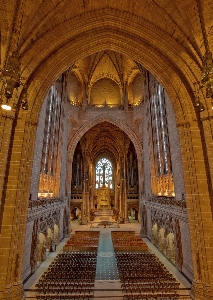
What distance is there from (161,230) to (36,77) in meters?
12.7

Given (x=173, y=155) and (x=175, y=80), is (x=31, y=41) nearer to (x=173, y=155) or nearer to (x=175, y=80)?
(x=175, y=80)

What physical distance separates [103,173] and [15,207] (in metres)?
32.2

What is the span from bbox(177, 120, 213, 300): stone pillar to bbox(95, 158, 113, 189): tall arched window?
31.3m

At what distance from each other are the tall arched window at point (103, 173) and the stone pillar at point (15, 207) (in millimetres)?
31093

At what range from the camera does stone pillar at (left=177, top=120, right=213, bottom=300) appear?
6379mm

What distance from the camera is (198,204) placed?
684cm

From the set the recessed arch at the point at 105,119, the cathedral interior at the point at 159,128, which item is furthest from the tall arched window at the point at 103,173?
the cathedral interior at the point at 159,128

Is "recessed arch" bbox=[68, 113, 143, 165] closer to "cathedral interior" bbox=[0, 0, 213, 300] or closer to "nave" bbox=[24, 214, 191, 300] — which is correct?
"cathedral interior" bbox=[0, 0, 213, 300]

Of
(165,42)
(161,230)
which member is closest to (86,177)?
(161,230)

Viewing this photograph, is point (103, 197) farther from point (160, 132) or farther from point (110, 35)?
point (110, 35)

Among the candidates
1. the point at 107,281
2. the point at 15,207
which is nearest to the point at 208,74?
the point at 15,207

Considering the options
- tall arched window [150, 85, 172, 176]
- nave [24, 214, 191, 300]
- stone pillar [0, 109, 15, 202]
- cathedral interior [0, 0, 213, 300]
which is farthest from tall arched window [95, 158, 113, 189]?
stone pillar [0, 109, 15, 202]

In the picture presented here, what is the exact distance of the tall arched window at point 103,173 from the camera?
3819 cm

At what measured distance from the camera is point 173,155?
1085 cm
